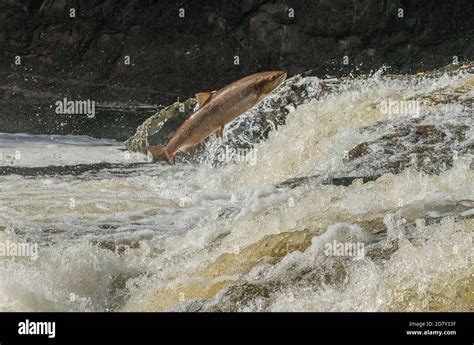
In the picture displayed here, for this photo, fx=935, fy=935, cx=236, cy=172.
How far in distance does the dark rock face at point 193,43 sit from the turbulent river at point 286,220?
9387 mm

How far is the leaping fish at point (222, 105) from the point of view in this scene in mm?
5215

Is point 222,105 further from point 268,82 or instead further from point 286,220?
point 286,220

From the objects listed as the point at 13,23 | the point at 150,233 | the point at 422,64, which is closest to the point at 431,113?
the point at 150,233

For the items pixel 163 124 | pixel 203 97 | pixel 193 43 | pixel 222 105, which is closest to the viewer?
pixel 222 105

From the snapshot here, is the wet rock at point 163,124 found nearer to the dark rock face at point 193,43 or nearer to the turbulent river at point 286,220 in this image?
the turbulent river at point 286,220

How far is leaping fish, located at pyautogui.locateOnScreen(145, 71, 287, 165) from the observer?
5215 millimetres

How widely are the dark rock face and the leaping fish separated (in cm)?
1293

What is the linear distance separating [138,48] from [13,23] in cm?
275

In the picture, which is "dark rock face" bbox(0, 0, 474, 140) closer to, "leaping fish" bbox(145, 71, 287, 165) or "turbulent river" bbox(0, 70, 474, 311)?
"turbulent river" bbox(0, 70, 474, 311)

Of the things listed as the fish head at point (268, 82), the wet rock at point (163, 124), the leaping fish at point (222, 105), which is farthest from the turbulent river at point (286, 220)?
the wet rock at point (163, 124)

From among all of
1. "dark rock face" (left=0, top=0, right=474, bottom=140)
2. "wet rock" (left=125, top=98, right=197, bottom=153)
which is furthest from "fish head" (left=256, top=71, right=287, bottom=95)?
"dark rock face" (left=0, top=0, right=474, bottom=140)

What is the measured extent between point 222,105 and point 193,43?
14472 millimetres

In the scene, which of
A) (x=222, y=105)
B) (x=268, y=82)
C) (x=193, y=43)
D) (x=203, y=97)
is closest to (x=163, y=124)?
(x=203, y=97)

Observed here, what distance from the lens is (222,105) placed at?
17.3ft
